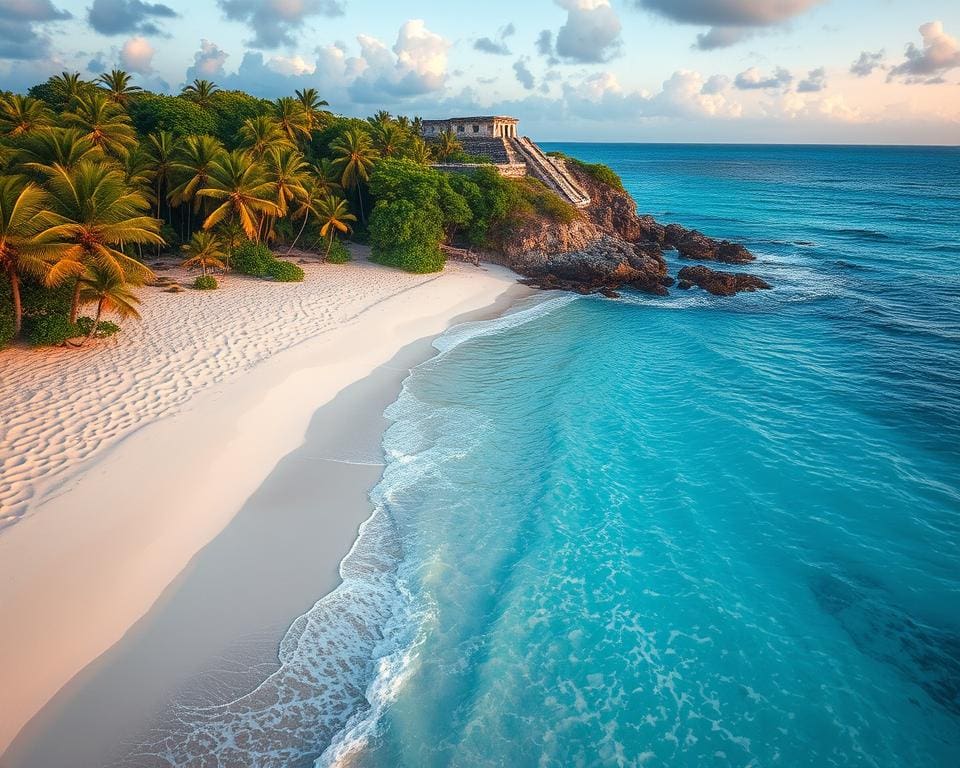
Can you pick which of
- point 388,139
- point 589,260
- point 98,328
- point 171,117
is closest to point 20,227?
point 98,328

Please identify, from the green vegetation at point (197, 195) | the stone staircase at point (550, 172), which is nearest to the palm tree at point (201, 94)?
the green vegetation at point (197, 195)

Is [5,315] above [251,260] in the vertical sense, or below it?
above

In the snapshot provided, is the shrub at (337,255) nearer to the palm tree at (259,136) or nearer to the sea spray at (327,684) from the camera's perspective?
the palm tree at (259,136)

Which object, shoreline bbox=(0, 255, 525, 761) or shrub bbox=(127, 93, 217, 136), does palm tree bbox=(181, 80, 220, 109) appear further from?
shoreline bbox=(0, 255, 525, 761)

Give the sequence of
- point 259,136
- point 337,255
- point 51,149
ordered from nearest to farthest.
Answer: point 51,149, point 259,136, point 337,255

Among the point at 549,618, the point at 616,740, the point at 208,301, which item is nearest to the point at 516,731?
the point at 616,740

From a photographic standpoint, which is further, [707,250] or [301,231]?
[707,250]

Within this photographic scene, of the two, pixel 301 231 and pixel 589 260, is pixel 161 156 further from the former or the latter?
pixel 589 260

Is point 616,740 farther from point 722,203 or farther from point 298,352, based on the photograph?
point 722,203

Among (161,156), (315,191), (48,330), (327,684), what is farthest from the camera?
(315,191)
